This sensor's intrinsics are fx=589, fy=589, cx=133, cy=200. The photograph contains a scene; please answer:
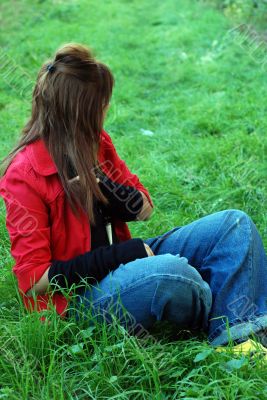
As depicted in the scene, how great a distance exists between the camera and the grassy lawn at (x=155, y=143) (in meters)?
1.95

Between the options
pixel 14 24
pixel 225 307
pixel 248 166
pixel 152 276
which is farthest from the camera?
pixel 14 24

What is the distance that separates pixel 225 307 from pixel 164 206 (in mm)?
1575

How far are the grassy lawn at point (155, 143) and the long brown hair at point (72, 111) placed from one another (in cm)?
52

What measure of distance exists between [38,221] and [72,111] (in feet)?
1.38

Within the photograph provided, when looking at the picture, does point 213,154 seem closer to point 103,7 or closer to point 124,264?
point 124,264

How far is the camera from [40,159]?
85.2 inches

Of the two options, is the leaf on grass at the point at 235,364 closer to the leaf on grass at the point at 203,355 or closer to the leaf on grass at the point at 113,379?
the leaf on grass at the point at 203,355

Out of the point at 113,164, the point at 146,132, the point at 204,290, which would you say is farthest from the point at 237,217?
the point at 146,132

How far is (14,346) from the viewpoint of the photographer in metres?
2.10

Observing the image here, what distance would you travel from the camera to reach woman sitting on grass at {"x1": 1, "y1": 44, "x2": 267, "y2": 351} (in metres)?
2.11

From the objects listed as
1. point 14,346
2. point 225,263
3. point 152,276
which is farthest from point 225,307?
point 14,346

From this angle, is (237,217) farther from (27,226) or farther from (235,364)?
(27,226)

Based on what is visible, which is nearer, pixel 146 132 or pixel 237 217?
pixel 237 217

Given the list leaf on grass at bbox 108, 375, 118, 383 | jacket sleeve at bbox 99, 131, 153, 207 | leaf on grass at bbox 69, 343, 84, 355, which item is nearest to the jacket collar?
jacket sleeve at bbox 99, 131, 153, 207
